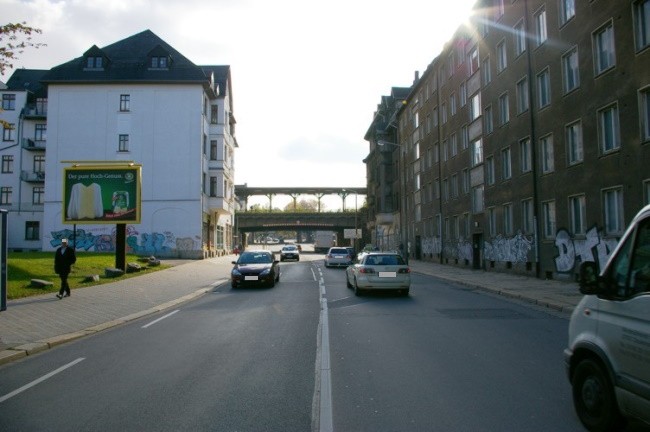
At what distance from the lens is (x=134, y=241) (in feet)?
155

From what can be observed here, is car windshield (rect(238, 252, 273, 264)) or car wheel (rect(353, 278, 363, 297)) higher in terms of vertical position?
car windshield (rect(238, 252, 273, 264))

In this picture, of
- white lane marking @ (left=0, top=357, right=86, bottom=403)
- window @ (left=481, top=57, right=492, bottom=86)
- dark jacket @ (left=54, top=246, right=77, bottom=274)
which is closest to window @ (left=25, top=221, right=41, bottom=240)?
dark jacket @ (left=54, top=246, right=77, bottom=274)

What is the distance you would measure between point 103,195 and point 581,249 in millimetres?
20931

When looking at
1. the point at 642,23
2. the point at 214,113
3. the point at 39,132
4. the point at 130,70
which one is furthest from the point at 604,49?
the point at 39,132

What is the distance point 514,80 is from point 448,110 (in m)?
12.6

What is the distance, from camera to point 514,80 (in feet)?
88.7

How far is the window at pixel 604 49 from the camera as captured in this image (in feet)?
61.2

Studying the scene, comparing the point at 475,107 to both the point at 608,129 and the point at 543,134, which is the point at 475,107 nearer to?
the point at 543,134

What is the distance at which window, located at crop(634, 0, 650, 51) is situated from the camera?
16625 mm

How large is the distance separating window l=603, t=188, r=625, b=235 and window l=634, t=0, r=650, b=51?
15.6 feet

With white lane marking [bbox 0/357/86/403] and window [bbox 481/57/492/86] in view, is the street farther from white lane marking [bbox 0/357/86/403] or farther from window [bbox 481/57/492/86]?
window [bbox 481/57/492/86]

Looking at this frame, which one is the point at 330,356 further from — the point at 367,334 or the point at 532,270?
the point at 532,270

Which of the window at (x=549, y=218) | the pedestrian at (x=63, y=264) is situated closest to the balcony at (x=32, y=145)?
the pedestrian at (x=63, y=264)

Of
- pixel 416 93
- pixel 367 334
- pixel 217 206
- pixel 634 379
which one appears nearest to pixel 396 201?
pixel 416 93
